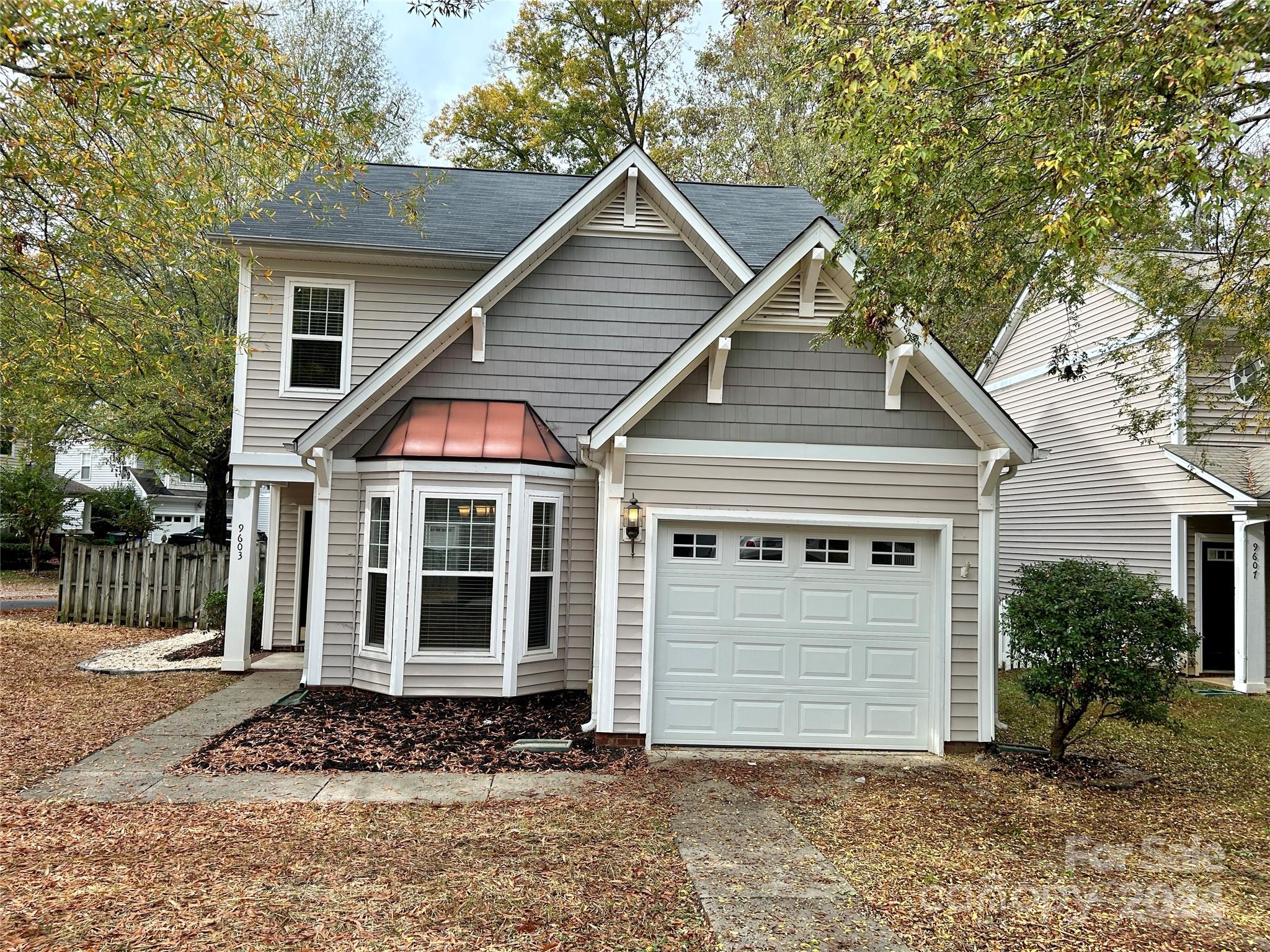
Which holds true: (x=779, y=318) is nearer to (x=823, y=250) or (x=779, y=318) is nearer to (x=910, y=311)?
(x=823, y=250)

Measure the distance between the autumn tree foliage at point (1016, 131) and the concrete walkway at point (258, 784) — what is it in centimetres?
490

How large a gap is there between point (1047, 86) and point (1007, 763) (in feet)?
19.4

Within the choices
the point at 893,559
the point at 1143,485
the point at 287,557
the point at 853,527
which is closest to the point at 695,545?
the point at 853,527

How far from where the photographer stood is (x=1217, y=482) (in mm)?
12641

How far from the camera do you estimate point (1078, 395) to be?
1625cm

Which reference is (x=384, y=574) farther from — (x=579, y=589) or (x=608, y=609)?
(x=608, y=609)

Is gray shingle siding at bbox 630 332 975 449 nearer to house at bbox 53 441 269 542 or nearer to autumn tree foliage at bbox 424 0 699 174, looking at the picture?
autumn tree foliage at bbox 424 0 699 174

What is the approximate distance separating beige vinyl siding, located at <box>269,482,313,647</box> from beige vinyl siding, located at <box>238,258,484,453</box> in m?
1.12

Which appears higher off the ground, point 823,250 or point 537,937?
point 823,250

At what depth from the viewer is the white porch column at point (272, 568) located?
12.5 meters

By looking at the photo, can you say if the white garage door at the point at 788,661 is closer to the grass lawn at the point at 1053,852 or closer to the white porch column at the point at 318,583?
the grass lawn at the point at 1053,852

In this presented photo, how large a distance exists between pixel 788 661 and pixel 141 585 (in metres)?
13.3

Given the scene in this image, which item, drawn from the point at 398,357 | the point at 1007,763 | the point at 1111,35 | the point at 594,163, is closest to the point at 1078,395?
the point at 1007,763

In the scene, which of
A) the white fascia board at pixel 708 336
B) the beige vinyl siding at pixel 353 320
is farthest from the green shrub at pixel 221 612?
the white fascia board at pixel 708 336
